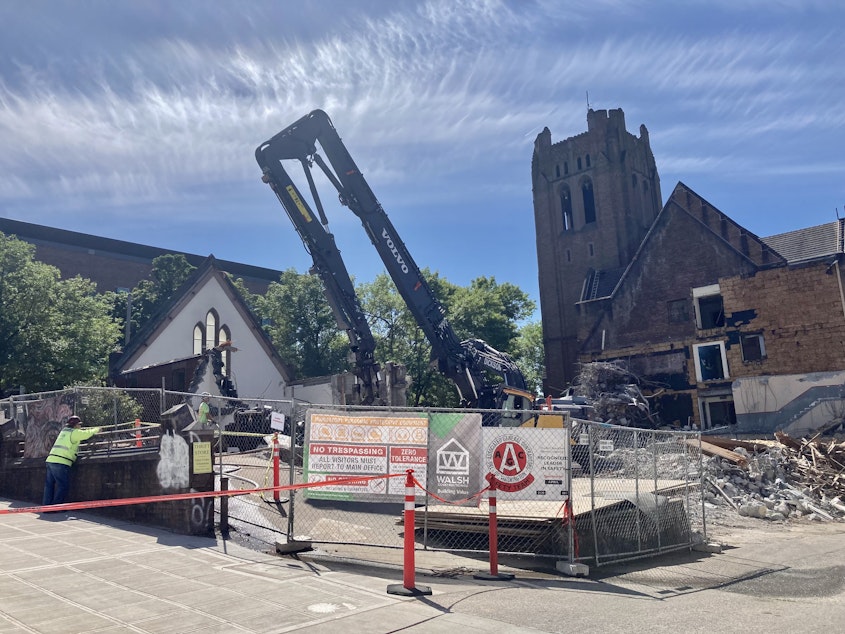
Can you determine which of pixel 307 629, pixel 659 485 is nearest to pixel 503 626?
pixel 307 629

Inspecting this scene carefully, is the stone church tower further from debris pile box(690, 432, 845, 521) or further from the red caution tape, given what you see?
the red caution tape

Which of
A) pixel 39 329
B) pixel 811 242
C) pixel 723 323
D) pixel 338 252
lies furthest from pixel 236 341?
pixel 811 242

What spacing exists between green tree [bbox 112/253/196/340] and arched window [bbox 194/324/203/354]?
1655 cm

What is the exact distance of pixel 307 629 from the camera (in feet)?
18.8

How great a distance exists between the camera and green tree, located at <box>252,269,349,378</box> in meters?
45.5

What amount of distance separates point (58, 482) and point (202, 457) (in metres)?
3.36

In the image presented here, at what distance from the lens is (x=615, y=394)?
34438 mm

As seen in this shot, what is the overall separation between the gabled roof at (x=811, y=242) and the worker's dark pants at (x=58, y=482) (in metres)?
35.9

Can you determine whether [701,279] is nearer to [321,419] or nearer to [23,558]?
[321,419]

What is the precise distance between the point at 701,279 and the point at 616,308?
202 inches

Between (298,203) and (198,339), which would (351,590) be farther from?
(198,339)

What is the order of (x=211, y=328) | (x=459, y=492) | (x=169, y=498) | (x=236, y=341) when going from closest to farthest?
(x=169, y=498) → (x=459, y=492) → (x=211, y=328) → (x=236, y=341)

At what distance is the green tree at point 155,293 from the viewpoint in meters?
48.8

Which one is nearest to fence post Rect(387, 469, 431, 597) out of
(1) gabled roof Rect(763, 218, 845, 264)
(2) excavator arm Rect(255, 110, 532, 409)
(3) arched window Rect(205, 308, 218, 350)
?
(2) excavator arm Rect(255, 110, 532, 409)
